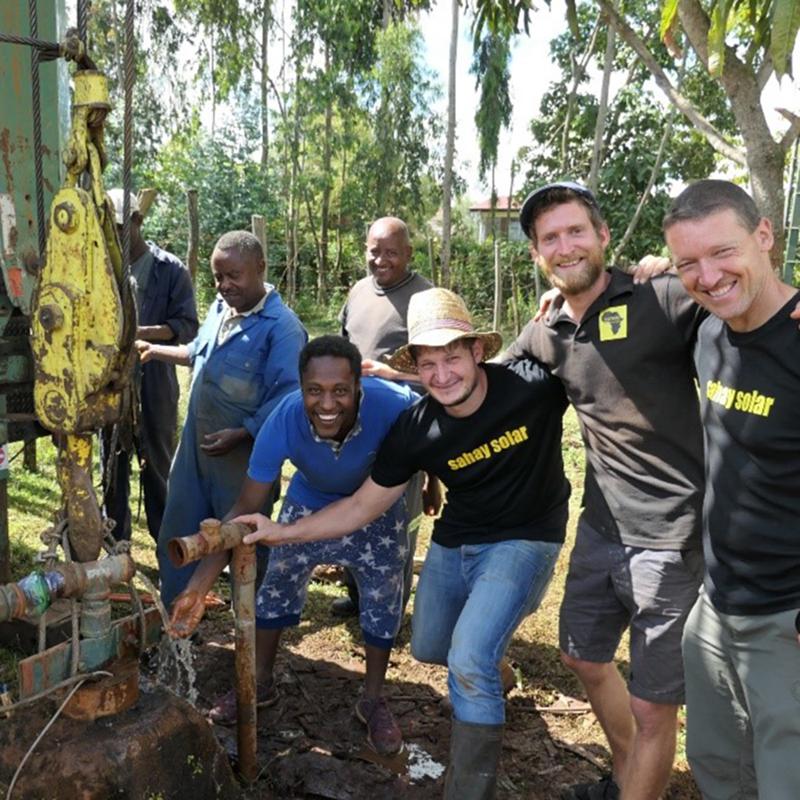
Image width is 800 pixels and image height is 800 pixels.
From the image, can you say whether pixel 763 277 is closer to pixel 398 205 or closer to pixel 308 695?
pixel 308 695

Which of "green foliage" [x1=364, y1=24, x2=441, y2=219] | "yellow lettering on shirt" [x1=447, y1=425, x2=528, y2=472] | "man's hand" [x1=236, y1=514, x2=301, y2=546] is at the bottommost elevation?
"man's hand" [x1=236, y1=514, x2=301, y2=546]

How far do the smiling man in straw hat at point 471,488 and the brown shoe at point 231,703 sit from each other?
809 millimetres

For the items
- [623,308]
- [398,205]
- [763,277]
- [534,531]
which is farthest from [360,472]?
[398,205]

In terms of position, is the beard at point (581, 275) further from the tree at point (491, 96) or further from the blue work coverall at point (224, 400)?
the tree at point (491, 96)

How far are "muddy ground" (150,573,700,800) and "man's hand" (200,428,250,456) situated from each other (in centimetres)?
98

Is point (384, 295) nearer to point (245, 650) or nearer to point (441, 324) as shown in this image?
point (441, 324)

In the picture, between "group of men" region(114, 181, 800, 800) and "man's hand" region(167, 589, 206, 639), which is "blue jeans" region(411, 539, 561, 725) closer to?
"group of men" region(114, 181, 800, 800)

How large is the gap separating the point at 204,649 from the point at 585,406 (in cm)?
229

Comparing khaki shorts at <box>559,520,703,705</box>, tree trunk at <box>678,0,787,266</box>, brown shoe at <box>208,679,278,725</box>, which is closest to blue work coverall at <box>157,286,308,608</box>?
brown shoe at <box>208,679,278,725</box>

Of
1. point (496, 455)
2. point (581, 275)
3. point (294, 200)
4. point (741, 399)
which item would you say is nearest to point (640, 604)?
point (496, 455)

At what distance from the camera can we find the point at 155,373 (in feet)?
15.0

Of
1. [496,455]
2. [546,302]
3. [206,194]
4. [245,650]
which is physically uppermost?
[206,194]

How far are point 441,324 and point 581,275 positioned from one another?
1.66 ft

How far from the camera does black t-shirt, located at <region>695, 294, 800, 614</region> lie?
6.56 ft
